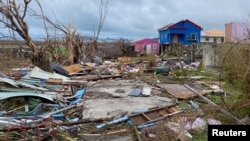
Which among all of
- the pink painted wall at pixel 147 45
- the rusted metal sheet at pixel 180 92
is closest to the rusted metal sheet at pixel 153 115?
the rusted metal sheet at pixel 180 92

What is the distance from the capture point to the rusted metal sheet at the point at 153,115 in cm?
617

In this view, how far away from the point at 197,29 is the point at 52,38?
2244cm

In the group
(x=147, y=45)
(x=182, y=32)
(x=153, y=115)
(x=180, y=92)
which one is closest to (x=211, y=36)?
(x=182, y=32)

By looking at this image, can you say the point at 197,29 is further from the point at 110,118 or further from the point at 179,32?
the point at 110,118

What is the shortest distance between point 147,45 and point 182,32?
5098mm

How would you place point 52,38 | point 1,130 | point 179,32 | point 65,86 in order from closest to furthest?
point 1,130 → point 65,86 → point 52,38 → point 179,32

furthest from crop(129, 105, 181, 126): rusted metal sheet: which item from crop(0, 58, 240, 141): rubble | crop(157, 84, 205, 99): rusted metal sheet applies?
crop(157, 84, 205, 99): rusted metal sheet

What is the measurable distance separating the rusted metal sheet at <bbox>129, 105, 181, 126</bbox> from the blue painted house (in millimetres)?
27998

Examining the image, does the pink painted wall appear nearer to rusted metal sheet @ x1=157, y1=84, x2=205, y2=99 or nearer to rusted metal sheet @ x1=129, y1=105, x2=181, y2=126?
rusted metal sheet @ x1=157, y1=84, x2=205, y2=99

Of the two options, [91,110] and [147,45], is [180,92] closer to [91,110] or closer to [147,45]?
[91,110]

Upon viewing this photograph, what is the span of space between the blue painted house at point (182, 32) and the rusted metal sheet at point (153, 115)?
91.9ft


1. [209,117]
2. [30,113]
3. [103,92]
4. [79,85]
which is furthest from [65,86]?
[209,117]

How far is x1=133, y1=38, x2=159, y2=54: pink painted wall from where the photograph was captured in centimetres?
3710

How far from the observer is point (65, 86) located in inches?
408
